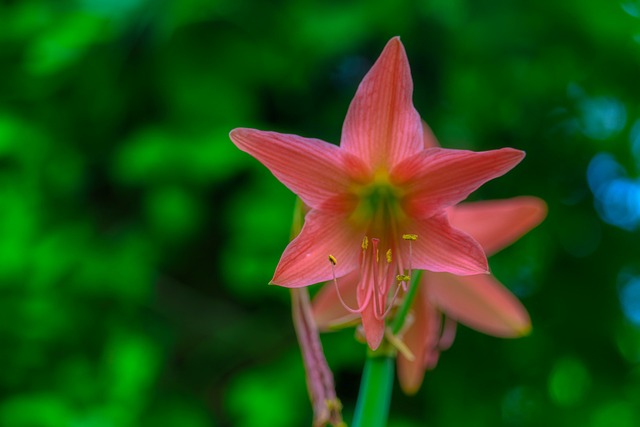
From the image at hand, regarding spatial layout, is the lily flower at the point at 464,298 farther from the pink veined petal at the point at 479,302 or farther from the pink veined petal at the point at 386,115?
the pink veined petal at the point at 386,115

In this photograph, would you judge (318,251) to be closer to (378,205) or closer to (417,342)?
(378,205)

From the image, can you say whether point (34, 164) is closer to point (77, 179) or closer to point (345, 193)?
point (77, 179)

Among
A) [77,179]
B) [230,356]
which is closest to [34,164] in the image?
[77,179]

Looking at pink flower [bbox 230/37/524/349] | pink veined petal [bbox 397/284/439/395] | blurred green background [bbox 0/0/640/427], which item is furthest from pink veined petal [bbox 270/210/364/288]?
blurred green background [bbox 0/0/640/427]

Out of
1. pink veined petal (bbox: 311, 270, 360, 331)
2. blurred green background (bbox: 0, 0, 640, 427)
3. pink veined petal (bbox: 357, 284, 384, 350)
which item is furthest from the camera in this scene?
blurred green background (bbox: 0, 0, 640, 427)

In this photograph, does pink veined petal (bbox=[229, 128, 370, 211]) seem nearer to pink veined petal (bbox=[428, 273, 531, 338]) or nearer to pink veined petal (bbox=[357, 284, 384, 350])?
pink veined petal (bbox=[357, 284, 384, 350])

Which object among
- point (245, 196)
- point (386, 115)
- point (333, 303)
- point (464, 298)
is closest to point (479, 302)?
point (464, 298)
